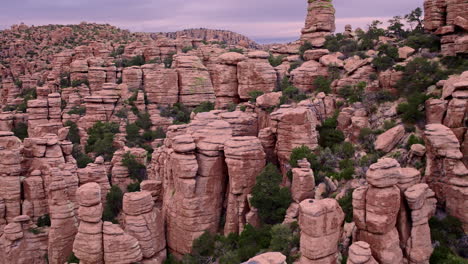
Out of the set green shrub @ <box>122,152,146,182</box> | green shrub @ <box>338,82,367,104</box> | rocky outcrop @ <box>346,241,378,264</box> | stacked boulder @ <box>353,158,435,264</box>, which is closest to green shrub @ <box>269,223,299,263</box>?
stacked boulder @ <box>353,158,435,264</box>

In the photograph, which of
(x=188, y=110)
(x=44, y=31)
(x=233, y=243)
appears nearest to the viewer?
(x=233, y=243)

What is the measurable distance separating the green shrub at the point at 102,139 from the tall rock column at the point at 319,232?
2717cm

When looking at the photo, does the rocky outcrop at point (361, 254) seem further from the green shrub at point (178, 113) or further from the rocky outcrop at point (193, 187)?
the green shrub at point (178, 113)

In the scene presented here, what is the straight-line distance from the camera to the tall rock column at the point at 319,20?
48.0 meters

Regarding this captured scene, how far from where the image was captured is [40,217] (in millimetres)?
28938

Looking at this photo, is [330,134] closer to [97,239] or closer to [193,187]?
[193,187]

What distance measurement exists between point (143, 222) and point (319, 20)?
35.6 meters

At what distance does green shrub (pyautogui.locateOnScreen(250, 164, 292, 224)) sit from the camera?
2289cm

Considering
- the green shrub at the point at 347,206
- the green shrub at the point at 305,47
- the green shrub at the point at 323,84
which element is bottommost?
the green shrub at the point at 347,206

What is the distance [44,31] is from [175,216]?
91265 mm

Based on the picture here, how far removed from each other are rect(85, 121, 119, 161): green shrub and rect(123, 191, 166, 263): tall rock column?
1661cm


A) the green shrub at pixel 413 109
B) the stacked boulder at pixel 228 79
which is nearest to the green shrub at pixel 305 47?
the stacked boulder at pixel 228 79

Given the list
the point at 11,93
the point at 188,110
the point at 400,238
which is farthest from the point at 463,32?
the point at 11,93

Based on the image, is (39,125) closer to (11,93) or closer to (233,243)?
(11,93)
